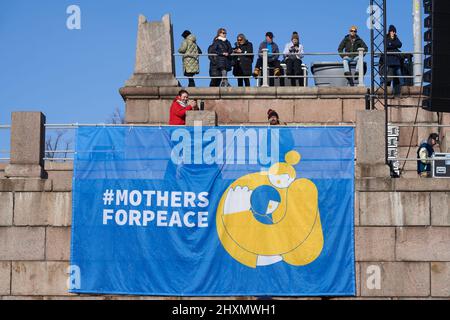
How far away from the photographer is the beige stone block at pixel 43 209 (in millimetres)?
22734

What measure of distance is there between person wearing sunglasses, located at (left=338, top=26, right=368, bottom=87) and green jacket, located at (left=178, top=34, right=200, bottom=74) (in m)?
3.58

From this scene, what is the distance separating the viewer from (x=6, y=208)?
22.8 m

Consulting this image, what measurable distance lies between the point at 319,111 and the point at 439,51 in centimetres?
475

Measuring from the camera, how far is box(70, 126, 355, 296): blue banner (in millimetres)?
22359

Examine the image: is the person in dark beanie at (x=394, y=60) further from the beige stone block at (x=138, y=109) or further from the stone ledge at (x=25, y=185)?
the stone ledge at (x=25, y=185)

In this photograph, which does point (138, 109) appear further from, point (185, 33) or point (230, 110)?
point (185, 33)

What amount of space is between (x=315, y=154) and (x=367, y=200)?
1.34 m

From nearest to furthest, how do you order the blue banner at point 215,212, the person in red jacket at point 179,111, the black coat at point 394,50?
the blue banner at point 215,212 → the person in red jacket at point 179,111 → the black coat at point 394,50

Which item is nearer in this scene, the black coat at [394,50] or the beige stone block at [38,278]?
the beige stone block at [38,278]

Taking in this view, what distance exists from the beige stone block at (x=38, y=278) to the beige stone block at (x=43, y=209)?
0.83m

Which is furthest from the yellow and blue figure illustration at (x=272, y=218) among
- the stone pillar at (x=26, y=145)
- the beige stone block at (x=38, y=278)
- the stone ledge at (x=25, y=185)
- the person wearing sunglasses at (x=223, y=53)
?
the person wearing sunglasses at (x=223, y=53)

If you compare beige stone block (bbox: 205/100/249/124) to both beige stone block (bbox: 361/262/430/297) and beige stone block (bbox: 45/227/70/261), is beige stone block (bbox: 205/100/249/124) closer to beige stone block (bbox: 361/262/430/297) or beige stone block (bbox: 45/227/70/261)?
beige stone block (bbox: 45/227/70/261)

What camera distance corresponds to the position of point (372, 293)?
2220cm
